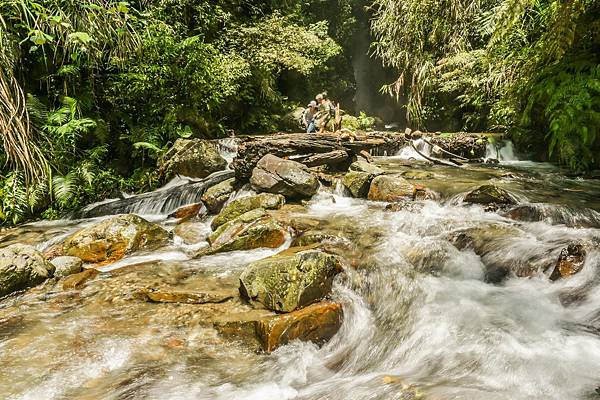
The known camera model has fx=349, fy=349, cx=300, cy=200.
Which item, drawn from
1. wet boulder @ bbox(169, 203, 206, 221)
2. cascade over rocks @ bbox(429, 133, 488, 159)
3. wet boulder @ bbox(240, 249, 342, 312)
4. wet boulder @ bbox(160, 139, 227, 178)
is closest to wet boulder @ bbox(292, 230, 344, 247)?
wet boulder @ bbox(240, 249, 342, 312)

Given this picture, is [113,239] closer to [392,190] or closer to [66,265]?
[66,265]

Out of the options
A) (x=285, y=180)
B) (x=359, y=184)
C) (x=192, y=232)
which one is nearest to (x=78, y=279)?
(x=192, y=232)

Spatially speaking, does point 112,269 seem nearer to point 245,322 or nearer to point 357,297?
point 245,322

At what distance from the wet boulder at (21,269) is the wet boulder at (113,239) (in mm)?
596

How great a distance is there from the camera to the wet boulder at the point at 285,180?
6598mm

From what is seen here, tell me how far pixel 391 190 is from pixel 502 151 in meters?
5.98

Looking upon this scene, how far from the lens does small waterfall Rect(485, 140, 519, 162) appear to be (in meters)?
10.2

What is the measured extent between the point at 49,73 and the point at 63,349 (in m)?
7.64

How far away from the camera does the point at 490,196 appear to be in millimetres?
5395

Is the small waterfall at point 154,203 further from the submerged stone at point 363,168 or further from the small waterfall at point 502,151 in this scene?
the small waterfall at point 502,151

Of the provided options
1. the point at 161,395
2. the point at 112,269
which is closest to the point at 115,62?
the point at 112,269

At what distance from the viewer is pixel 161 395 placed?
8.20ft

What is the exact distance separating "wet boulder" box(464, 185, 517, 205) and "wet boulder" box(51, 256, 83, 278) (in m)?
5.76

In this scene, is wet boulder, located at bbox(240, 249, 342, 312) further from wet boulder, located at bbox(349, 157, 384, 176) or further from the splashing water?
the splashing water
